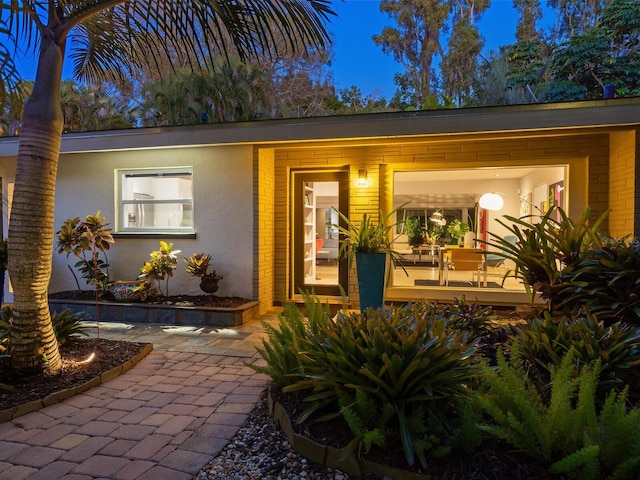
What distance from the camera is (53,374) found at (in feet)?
11.1

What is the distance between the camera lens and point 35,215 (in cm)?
315

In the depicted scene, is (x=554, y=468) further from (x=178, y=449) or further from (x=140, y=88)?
(x=140, y=88)

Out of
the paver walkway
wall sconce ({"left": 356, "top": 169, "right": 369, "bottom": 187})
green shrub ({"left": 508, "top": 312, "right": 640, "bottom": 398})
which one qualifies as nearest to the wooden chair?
wall sconce ({"left": 356, "top": 169, "right": 369, "bottom": 187})

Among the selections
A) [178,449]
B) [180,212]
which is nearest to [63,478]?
[178,449]

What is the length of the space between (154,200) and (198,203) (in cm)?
94

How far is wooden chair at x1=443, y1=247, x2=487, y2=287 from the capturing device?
7855 millimetres

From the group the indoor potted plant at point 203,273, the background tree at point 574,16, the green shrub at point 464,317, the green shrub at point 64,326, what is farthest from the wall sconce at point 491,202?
the background tree at point 574,16

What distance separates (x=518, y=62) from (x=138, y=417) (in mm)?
19380

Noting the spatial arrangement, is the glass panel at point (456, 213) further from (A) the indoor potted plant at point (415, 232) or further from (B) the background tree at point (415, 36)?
(B) the background tree at point (415, 36)

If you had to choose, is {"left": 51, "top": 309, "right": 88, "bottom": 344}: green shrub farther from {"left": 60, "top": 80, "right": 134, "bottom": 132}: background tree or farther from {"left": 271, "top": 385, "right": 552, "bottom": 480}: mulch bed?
{"left": 60, "top": 80, "right": 134, "bottom": 132}: background tree

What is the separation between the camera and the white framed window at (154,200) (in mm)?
6879

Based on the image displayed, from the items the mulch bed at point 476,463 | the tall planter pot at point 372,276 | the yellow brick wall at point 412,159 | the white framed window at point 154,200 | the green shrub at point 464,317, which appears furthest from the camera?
the white framed window at point 154,200

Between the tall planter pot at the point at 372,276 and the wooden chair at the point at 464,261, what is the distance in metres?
2.71

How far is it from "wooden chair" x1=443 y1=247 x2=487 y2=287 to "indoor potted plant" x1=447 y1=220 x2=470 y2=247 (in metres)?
1.43
